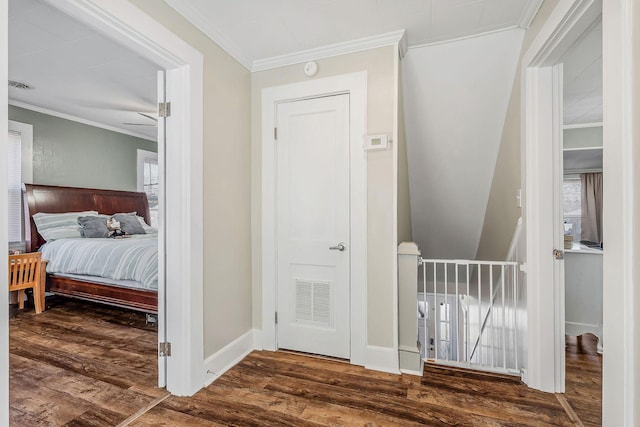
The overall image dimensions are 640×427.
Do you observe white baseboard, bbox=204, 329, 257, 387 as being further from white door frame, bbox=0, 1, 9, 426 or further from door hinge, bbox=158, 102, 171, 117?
door hinge, bbox=158, 102, 171, 117

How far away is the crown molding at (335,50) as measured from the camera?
2160mm

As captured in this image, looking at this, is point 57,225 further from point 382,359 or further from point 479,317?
point 479,317

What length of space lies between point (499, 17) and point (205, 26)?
1.91 meters

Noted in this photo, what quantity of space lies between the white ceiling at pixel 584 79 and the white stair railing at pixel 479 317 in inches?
61.5

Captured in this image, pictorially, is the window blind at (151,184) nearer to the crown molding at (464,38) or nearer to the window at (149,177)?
the window at (149,177)

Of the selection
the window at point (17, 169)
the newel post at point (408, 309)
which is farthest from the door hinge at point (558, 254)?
the window at point (17, 169)

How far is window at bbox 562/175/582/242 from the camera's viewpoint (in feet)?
12.7

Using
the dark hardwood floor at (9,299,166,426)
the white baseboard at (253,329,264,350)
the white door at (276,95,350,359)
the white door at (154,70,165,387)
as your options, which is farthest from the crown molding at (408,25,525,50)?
the dark hardwood floor at (9,299,166,426)

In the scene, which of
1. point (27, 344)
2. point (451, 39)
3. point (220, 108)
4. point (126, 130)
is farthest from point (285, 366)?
point (126, 130)

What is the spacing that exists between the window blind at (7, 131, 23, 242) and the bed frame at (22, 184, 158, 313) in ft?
0.27

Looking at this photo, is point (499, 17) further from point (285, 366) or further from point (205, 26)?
point (285, 366)

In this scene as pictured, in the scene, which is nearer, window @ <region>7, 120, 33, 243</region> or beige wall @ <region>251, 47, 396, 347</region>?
beige wall @ <region>251, 47, 396, 347</region>

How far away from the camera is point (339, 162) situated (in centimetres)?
236

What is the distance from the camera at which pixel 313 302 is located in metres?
2.47
